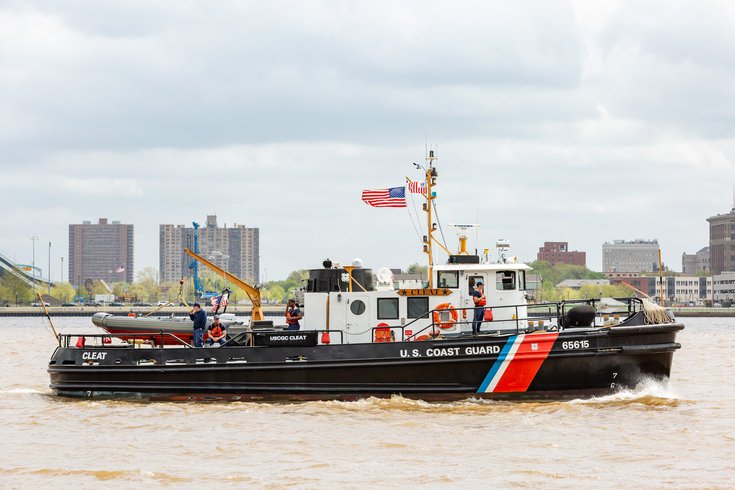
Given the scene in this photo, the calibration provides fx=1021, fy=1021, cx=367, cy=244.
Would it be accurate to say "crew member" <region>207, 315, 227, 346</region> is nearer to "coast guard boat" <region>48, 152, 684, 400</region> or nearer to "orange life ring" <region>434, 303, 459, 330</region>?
"coast guard boat" <region>48, 152, 684, 400</region>

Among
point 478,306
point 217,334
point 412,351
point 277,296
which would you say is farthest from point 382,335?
point 277,296

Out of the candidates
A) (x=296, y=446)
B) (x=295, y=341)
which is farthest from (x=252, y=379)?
(x=296, y=446)

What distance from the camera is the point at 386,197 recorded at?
24484mm

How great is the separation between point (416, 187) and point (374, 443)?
8.05 meters

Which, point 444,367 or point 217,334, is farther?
point 217,334

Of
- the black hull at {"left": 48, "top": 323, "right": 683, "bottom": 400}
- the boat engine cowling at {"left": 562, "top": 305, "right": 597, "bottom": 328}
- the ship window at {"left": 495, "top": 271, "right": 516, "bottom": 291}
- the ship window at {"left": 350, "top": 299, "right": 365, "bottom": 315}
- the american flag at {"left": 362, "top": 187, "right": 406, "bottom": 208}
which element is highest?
the american flag at {"left": 362, "top": 187, "right": 406, "bottom": 208}

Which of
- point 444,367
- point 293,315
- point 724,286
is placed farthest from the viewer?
point 724,286

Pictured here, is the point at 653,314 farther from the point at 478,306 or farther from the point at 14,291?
the point at 14,291

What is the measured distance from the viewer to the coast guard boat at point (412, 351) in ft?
70.2

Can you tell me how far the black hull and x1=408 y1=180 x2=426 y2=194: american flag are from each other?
4.38 meters

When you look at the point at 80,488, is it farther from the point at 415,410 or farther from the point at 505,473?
the point at 415,410

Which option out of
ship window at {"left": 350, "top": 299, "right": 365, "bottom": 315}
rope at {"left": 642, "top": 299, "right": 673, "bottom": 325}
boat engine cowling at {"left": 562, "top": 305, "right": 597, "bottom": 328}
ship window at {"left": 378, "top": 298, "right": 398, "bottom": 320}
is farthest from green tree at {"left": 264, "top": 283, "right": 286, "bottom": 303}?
rope at {"left": 642, "top": 299, "right": 673, "bottom": 325}

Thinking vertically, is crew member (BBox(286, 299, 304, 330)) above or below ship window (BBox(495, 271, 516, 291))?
below

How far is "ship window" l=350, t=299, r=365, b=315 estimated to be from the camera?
23297 millimetres
